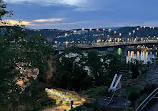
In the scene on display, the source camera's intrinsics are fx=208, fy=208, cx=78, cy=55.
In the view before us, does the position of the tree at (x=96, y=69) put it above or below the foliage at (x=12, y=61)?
below

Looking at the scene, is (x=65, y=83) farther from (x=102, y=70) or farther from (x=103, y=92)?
(x=103, y=92)

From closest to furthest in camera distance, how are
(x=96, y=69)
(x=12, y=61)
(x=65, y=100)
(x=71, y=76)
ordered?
(x=12, y=61), (x=65, y=100), (x=71, y=76), (x=96, y=69)

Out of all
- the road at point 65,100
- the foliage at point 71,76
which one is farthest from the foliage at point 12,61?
the foliage at point 71,76

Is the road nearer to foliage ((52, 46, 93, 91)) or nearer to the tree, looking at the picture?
foliage ((52, 46, 93, 91))

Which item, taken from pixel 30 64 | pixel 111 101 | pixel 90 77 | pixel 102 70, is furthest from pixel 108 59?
pixel 30 64

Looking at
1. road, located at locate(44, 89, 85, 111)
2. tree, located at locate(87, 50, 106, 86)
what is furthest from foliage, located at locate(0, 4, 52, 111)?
tree, located at locate(87, 50, 106, 86)

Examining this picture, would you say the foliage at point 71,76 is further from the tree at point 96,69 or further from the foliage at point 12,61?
the foliage at point 12,61

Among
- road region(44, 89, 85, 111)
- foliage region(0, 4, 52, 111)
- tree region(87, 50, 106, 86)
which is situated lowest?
road region(44, 89, 85, 111)

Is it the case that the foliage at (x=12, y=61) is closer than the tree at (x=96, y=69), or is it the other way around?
the foliage at (x=12, y=61)

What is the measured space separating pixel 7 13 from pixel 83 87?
19955 millimetres

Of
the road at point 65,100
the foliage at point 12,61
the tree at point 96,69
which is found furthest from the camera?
the tree at point 96,69

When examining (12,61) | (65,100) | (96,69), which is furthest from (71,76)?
(12,61)

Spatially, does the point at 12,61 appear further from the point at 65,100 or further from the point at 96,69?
the point at 96,69

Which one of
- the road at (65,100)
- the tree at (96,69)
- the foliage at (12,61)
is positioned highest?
the foliage at (12,61)
